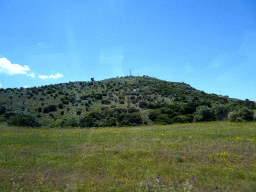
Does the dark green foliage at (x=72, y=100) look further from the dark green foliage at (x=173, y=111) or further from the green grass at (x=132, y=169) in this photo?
the green grass at (x=132, y=169)

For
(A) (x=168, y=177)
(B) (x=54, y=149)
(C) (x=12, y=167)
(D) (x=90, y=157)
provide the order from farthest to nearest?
(B) (x=54, y=149)
(D) (x=90, y=157)
(C) (x=12, y=167)
(A) (x=168, y=177)

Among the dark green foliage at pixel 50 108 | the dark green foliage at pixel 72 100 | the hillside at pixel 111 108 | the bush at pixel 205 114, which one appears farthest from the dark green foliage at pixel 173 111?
the dark green foliage at pixel 50 108

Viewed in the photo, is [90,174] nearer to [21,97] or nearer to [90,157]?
[90,157]

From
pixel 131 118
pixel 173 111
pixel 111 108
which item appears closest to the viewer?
pixel 131 118

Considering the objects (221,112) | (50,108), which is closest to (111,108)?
(50,108)

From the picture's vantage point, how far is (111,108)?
4656cm

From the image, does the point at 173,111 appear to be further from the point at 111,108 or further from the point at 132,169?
the point at 132,169

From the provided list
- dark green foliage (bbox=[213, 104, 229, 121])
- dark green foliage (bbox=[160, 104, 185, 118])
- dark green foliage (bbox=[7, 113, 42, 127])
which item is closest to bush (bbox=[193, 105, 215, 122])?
dark green foliage (bbox=[213, 104, 229, 121])

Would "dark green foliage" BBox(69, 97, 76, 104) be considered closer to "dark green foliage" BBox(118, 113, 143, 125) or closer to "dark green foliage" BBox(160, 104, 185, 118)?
"dark green foliage" BBox(118, 113, 143, 125)

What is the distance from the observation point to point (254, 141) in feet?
36.0

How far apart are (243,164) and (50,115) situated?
43.1m

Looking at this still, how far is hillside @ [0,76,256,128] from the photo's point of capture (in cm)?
2997

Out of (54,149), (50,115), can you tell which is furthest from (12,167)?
(50,115)

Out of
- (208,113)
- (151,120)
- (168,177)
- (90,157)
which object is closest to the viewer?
(168,177)
